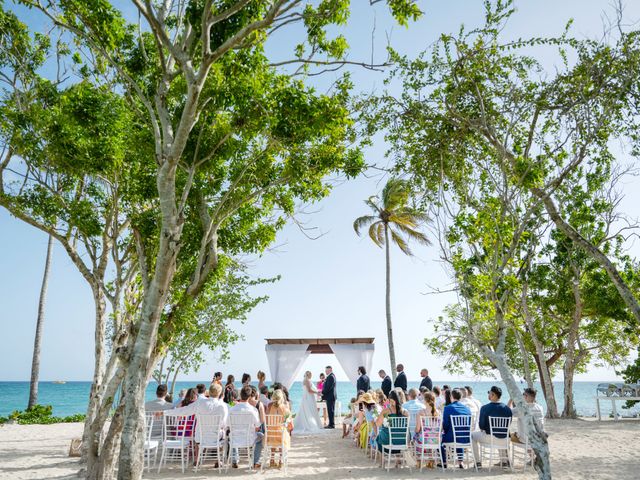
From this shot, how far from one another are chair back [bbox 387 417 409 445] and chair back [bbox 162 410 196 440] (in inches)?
138

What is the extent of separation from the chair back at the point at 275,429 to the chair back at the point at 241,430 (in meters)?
0.41

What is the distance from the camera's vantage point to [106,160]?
8.45 meters

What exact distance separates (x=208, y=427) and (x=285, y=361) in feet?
32.9

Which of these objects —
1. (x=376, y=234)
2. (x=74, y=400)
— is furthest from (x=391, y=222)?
(x=74, y=400)

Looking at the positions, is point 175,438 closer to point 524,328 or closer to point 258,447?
point 258,447

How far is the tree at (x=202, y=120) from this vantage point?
5.99 meters

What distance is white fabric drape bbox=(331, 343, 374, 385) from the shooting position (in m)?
18.1

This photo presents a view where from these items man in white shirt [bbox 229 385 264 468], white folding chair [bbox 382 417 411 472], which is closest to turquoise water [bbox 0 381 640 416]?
white folding chair [bbox 382 417 411 472]

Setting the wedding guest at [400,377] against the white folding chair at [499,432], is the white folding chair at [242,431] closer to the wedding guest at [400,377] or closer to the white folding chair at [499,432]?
the white folding chair at [499,432]

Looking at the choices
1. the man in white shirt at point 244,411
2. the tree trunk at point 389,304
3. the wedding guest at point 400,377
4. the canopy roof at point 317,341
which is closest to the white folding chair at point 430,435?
the man in white shirt at point 244,411

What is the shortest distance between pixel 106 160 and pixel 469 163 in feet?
21.9

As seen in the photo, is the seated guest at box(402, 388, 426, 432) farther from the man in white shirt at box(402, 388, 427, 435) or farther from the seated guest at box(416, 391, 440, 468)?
the seated guest at box(416, 391, 440, 468)

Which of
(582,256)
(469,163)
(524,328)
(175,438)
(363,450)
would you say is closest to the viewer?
(175,438)

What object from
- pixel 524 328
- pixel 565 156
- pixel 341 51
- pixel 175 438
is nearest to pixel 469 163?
pixel 565 156
